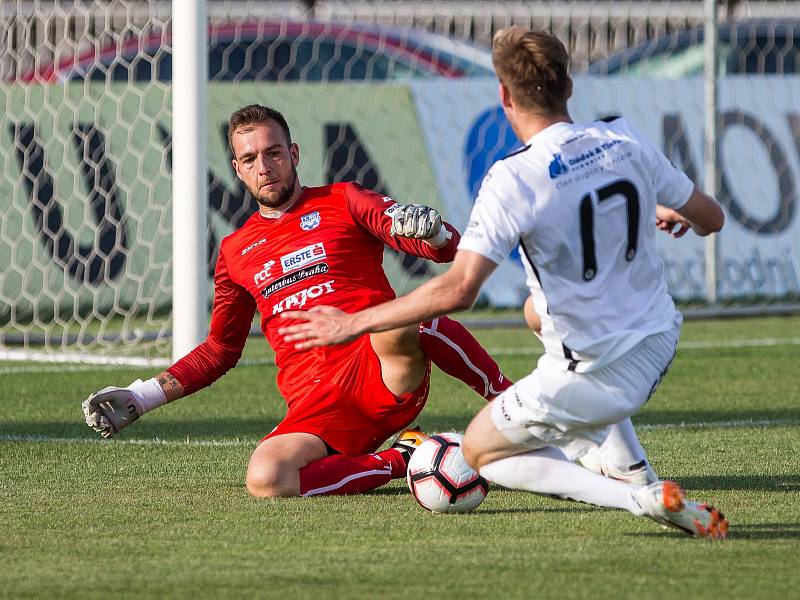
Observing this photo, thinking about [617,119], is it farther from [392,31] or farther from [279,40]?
[392,31]

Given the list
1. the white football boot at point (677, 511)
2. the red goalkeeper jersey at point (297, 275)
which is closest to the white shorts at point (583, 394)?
the white football boot at point (677, 511)

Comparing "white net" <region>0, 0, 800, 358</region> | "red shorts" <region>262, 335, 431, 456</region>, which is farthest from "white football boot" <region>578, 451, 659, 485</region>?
"white net" <region>0, 0, 800, 358</region>

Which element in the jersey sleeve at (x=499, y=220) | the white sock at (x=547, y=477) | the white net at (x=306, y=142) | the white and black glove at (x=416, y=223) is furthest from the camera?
the white net at (x=306, y=142)

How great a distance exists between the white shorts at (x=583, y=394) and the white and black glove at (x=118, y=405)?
1603 mm

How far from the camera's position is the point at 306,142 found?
1234cm

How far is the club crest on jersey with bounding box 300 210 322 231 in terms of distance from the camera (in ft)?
19.1

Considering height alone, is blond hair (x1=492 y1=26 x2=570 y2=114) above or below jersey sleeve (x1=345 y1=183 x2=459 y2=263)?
above

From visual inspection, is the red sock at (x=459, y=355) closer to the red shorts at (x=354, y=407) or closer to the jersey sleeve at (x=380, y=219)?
the red shorts at (x=354, y=407)

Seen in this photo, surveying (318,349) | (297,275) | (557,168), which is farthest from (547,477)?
(297,275)

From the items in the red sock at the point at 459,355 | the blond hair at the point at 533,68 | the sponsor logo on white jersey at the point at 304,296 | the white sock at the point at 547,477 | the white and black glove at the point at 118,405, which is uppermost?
the blond hair at the point at 533,68

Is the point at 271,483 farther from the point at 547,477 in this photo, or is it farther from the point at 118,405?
the point at 547,477

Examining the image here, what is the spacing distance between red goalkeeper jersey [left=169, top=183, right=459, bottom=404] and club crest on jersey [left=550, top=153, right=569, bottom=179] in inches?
56.1

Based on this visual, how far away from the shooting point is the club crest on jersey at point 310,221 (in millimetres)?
5828

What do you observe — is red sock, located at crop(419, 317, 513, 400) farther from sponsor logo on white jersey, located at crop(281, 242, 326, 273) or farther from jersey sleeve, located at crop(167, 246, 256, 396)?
jersey sleeve, located at crop(167, 246, 256, 396)
